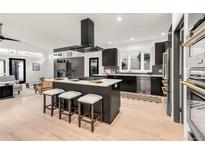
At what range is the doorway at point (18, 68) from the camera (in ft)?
23.4

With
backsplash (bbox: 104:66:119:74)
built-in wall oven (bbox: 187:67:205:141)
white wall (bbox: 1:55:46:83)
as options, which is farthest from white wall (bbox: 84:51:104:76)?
built-in wall oven (bbox: 187:67:205:141)

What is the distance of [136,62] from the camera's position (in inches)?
250

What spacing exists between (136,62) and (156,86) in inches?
71.6

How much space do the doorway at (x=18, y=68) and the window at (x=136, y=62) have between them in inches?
237

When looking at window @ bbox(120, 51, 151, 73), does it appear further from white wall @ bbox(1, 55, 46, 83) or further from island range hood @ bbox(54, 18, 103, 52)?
white wall @ bbox(1, 55, 46, 83)

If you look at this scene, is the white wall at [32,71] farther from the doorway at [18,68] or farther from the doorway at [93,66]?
the doorway at [93,66]

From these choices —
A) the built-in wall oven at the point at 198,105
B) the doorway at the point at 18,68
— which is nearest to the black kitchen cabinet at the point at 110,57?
the doorway at the point at 18,68

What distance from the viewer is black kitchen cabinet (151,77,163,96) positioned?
4.87m

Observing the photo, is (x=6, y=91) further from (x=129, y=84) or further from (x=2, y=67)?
(x=129, y=84)

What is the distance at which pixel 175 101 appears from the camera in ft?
8.86

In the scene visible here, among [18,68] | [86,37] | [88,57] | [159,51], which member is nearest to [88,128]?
[86,37]
